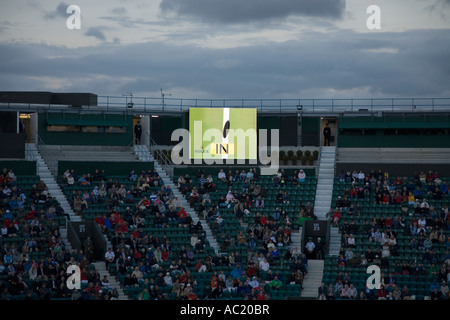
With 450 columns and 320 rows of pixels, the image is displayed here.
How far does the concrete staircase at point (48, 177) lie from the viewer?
1419 inches

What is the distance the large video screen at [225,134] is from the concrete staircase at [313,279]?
34.6 feet

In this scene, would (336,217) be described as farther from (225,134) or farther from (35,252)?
(35,252)

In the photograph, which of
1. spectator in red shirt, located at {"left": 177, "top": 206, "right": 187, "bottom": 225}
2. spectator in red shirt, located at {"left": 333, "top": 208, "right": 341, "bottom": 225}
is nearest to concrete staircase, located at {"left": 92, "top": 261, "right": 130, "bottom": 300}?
spectator in red shirt, located at {"left": 177, "top": 206, "right": 187, "bottom": 225}

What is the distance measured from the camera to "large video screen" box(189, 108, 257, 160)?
42.9 metres

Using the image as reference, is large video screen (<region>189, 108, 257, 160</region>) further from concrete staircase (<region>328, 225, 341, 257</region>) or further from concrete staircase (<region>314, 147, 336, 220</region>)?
concrete staircase (<region>328, 225, 341, 257</region>)

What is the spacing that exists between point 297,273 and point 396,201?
7259 millimetres

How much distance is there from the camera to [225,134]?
43.1m

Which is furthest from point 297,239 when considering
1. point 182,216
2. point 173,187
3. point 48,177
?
point 48,177

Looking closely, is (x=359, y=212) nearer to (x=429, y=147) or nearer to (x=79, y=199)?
(x=429, y=147)

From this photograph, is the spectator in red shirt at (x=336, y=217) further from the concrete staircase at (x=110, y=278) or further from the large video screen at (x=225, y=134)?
the concrete staircase at (x=110, y=278)

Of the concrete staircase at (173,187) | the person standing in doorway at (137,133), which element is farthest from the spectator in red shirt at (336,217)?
the person standing in doorway at (137,133)

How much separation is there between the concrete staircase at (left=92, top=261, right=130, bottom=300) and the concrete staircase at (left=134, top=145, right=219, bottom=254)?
15.2 ft

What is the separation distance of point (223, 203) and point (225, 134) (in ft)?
22.9

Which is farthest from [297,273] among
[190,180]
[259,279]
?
[190,180]
